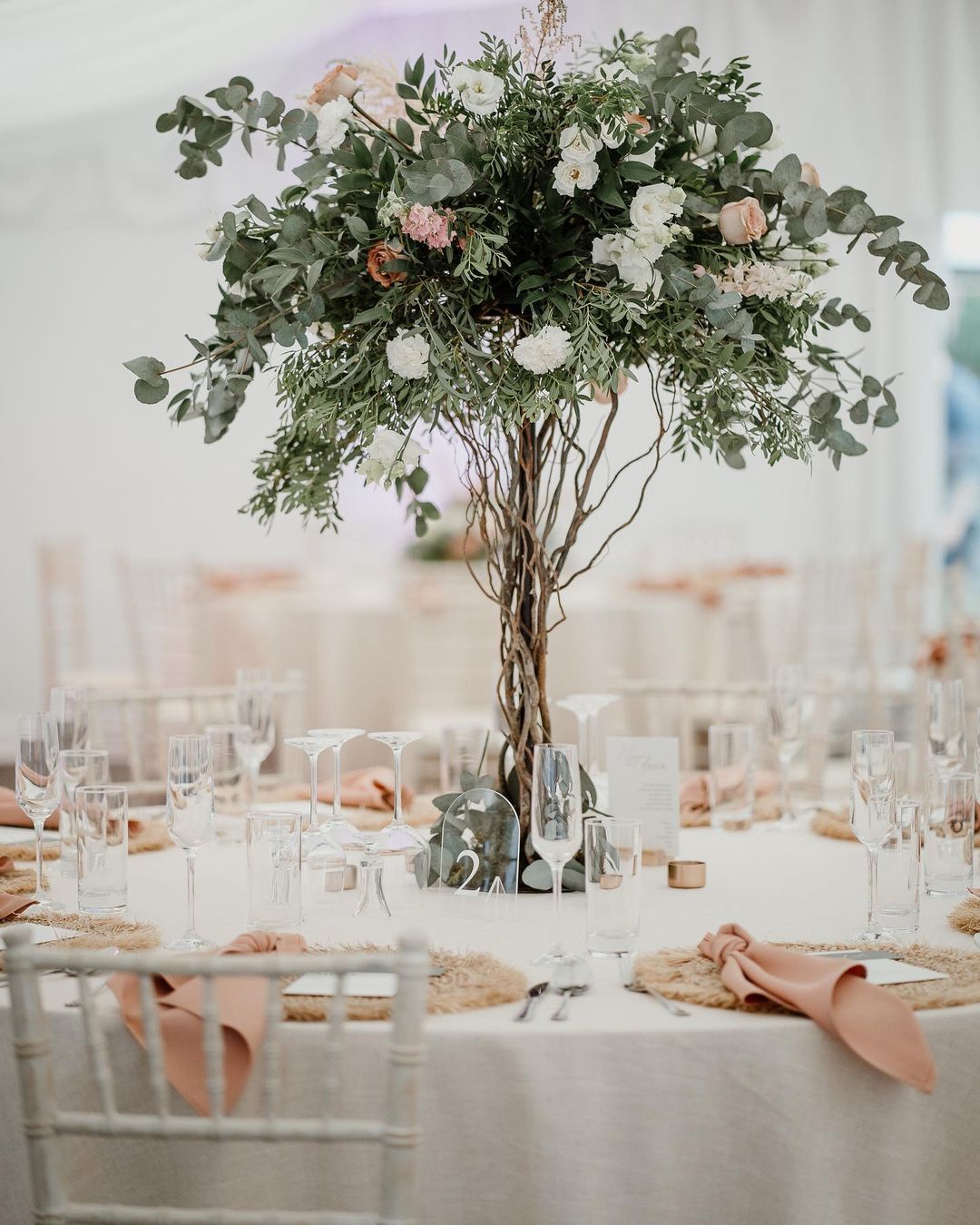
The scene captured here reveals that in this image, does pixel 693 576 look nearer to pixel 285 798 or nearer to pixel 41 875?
pixel 285 798

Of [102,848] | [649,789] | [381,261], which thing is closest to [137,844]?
[102,848]

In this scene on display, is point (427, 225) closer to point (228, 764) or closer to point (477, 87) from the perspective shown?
point (477, 87)

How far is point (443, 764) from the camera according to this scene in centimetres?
243

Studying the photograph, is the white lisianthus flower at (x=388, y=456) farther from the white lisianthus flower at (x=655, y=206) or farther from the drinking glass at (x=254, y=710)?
the drinking glass at (x=254, y=710)

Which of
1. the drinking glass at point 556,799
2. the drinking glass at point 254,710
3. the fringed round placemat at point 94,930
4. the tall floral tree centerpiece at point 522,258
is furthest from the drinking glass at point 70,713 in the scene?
the drinking glass at point 556,799

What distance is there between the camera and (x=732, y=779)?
2.48 metres

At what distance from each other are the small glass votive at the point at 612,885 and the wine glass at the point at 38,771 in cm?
81

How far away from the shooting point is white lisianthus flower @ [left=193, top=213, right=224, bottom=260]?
1.86m

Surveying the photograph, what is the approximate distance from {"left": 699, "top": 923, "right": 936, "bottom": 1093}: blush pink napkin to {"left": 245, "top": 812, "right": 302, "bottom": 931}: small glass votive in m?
0.57

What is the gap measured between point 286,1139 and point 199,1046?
171mm

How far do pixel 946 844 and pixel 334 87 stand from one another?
139 centimetres

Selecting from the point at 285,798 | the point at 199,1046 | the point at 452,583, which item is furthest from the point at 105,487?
the point at 199,1046

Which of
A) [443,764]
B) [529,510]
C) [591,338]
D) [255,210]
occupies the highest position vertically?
[255,210]

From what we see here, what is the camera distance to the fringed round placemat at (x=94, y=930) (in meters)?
1.64
